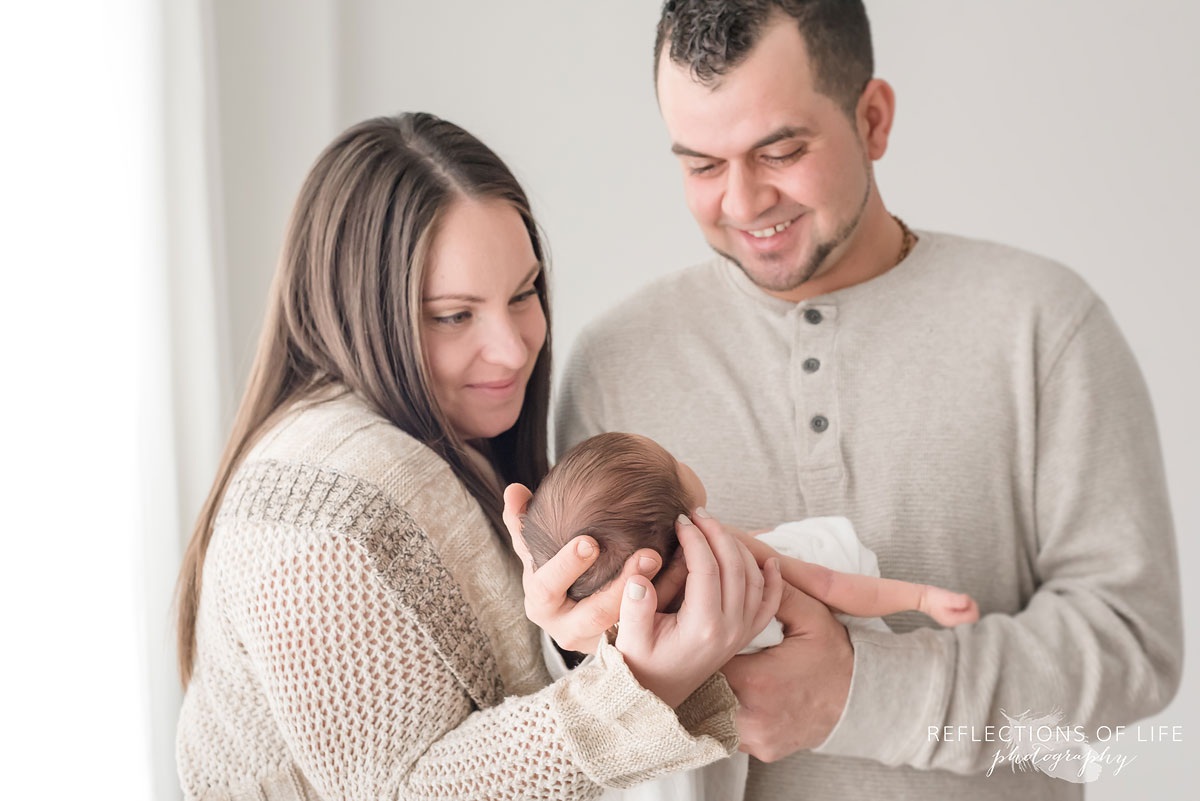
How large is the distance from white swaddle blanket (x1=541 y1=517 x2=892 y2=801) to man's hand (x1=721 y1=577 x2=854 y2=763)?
0.03 m

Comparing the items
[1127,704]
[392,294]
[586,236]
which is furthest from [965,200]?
[392,294]

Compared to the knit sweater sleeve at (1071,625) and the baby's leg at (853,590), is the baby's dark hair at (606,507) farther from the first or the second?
the knit sweater sleeve at (1071,625)

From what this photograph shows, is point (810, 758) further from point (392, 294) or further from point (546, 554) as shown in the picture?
point (392, 294)

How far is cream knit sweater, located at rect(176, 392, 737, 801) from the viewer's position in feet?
3.54

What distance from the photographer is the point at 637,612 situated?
1.07 m

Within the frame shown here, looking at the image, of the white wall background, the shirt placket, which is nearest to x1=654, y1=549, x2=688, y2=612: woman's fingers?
the shirt placket

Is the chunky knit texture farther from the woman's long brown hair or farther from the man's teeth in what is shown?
the woman's long brown hair

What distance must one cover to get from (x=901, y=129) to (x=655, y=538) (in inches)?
71.2

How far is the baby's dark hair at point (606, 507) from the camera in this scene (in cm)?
114

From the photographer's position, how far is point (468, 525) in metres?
1.25

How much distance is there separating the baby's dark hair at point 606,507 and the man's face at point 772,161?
0.46 m

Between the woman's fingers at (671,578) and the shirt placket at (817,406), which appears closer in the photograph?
the woman's fingers at (671,578)

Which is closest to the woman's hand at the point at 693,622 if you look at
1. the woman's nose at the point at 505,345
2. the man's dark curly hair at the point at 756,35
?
the woman's nose at the point at 505,345

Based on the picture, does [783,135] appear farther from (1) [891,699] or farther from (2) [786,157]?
(1) [891,699]
